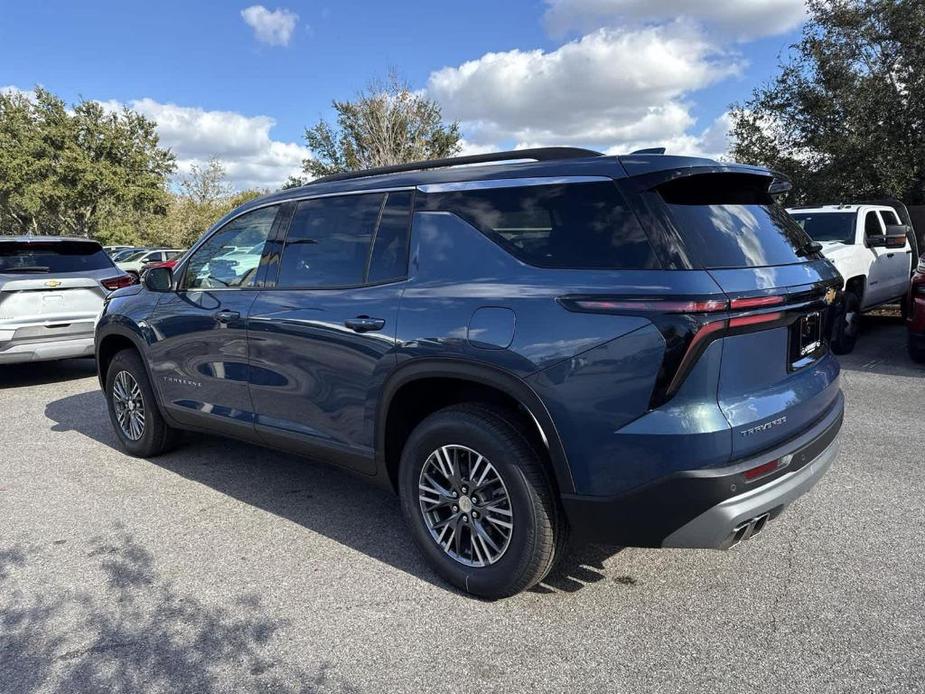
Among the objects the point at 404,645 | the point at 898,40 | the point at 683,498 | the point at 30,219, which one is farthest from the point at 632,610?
the point at 30,219

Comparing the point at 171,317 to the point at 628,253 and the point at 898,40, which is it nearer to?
the point at 628,253

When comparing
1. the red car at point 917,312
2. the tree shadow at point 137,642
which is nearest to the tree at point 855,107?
the red car at point 917,312

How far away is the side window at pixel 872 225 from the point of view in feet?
31.0

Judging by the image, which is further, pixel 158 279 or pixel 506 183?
pixel 158 279

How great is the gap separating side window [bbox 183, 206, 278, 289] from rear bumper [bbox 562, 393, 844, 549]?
2508 millimetres

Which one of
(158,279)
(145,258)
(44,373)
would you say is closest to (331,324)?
(158,279)

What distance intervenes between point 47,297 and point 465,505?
6635 millimetres

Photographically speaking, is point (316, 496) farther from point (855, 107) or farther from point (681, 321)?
point (855, 107)

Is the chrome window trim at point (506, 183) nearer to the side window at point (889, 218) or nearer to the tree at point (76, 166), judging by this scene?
the side window at point (889, 218)

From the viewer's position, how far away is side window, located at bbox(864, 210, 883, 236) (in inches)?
371

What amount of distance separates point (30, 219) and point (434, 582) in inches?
1559

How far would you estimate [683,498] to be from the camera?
2527 millimetres

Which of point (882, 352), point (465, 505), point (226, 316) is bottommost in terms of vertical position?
point (882, 352)

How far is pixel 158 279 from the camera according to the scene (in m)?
4.72
